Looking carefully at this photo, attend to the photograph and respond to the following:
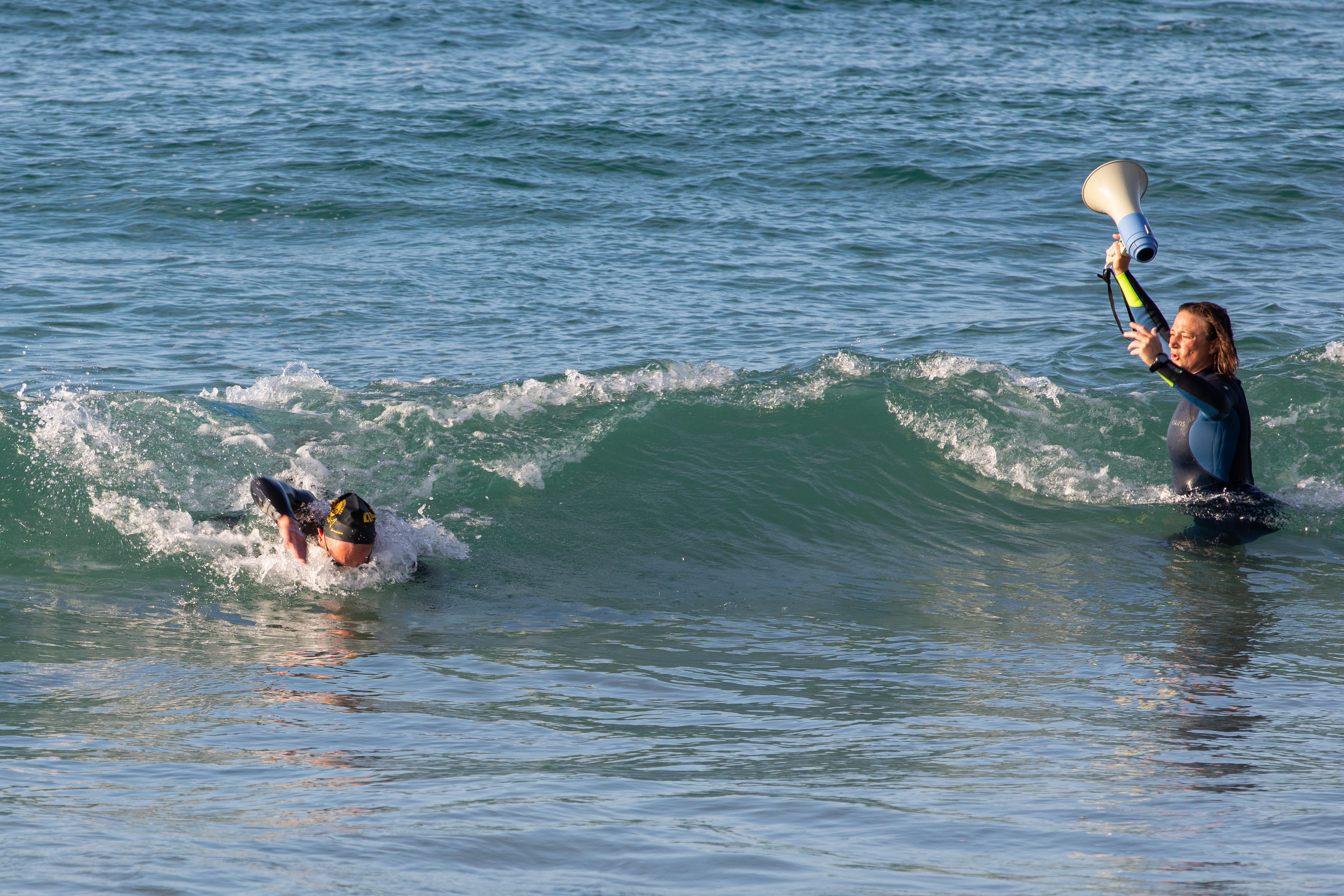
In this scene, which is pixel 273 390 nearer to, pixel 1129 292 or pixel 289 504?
pixel 289 504

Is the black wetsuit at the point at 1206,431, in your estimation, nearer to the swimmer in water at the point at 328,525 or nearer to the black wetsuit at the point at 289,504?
the swimmer in water at the point at 328,525

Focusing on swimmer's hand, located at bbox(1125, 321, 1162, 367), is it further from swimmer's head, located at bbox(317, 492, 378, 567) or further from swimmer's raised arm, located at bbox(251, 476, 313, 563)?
swimmer's raised arm, located at bbox(251, 476, 313, 563)

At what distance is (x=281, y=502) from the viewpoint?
6.82 meters

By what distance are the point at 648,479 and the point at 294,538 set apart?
2757mm

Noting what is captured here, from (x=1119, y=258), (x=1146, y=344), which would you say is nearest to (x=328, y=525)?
(x=1146, y=344)

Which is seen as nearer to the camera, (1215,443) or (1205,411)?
(1205,411)

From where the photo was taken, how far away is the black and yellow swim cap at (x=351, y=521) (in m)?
6.66

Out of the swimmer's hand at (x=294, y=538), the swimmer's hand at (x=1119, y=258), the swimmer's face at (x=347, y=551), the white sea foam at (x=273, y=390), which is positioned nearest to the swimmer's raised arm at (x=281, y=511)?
the swimmer's hand at (x=294, y=538)

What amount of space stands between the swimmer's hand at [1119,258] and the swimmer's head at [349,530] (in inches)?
156

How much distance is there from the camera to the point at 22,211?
45.4 ft

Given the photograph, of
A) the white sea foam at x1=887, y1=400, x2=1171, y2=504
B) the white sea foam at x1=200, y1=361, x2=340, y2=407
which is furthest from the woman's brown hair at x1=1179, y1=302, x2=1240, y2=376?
the white sea foam at x1=200, y1=361, x2=340, y2=407

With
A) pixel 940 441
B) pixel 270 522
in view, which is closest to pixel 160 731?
pixel 270 522

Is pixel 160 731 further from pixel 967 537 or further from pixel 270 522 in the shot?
pixel 967 537

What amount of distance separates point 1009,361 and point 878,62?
473 inches
